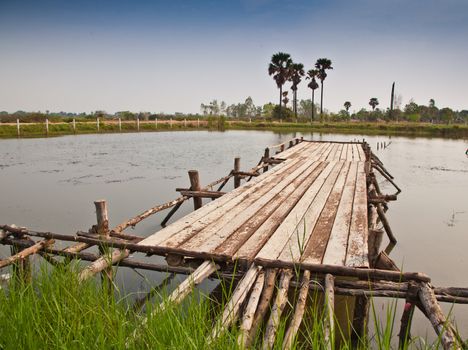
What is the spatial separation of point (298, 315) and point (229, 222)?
2.19m

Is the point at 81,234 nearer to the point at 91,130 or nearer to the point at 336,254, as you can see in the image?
the point at 336,254

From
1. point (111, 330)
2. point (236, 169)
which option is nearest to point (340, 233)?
point (111, 330)

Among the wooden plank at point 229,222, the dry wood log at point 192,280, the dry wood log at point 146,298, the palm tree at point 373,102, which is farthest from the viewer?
the palm tree at point 373,102

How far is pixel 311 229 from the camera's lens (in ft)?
14.7

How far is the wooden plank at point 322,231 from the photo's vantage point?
3641 mm

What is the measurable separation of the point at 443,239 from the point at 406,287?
224 inches

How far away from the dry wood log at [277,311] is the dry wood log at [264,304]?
0.25 ft

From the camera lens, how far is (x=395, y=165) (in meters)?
18.6

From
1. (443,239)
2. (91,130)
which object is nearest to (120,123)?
(91,130)

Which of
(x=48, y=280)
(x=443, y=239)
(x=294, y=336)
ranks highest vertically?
(x=48, y=280)

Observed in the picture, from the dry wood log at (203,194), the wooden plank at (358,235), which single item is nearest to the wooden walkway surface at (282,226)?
the wooden plank at (358,235)

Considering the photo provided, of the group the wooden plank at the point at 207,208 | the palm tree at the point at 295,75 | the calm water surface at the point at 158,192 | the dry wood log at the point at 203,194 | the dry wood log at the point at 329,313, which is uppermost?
the palm tree at the point at 295,75

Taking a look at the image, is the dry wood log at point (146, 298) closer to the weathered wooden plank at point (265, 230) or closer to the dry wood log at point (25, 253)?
the weathered wooden plank at point (265, 230)

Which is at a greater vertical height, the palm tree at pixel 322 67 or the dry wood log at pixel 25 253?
the palm tree at pixel 322 67
